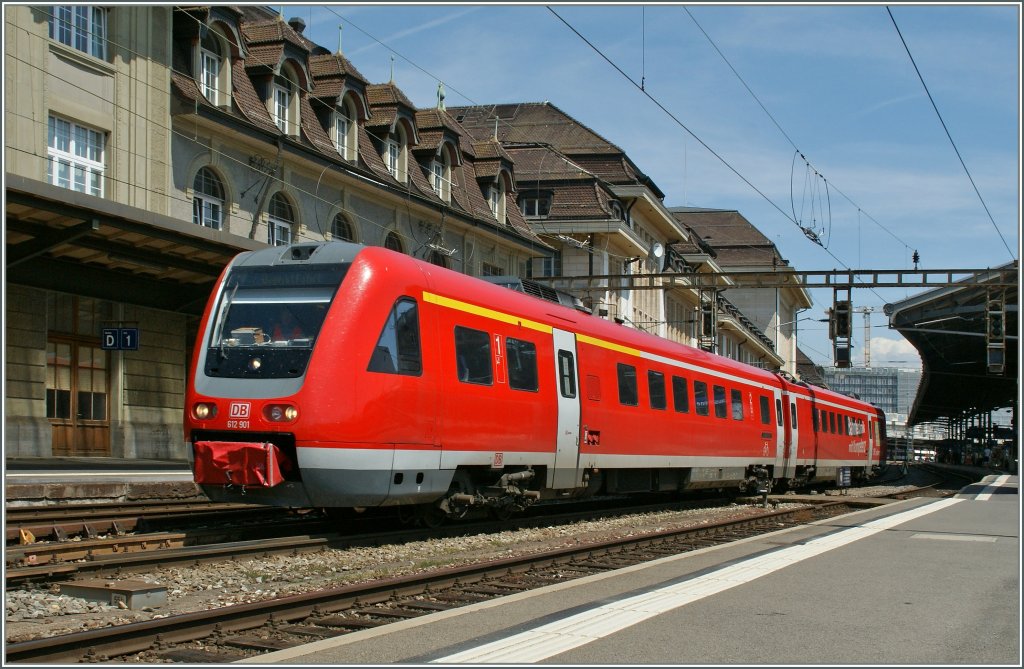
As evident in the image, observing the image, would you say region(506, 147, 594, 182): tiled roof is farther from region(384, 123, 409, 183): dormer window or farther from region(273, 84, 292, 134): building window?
region(273, 84, 292, 134): building window

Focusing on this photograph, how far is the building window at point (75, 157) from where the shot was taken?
73.4 feet

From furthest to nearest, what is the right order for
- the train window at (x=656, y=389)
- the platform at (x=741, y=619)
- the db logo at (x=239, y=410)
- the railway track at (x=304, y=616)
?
the train window at (x=656, y=389) < the db logo at (x=239, y=410) < the platform at (x=741, y=619) < the railway track at (x=304, y=616)

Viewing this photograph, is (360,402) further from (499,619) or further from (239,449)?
(499,619)

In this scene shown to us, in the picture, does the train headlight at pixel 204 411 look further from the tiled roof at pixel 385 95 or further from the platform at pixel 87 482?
the tiled roof at pixel 385 95

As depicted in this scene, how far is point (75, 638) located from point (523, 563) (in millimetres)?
5399

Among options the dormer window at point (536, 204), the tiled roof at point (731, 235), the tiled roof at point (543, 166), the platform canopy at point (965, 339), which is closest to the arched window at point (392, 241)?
the tiled roof at point (543, 166)

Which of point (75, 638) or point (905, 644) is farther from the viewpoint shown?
point (905, 644)

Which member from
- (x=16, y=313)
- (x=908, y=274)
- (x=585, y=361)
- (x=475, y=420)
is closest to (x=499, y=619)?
(x=475, y=420)

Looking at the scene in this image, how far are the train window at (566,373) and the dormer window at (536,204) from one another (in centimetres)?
3350

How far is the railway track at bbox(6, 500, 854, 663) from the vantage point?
6754 millimetres

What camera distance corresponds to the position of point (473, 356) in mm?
13898

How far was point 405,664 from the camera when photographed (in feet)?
21.2

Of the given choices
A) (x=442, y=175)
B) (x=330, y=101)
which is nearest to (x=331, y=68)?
(x=330, y=101)

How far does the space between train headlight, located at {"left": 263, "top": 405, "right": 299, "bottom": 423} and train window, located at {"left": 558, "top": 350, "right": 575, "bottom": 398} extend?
5.19 meters
